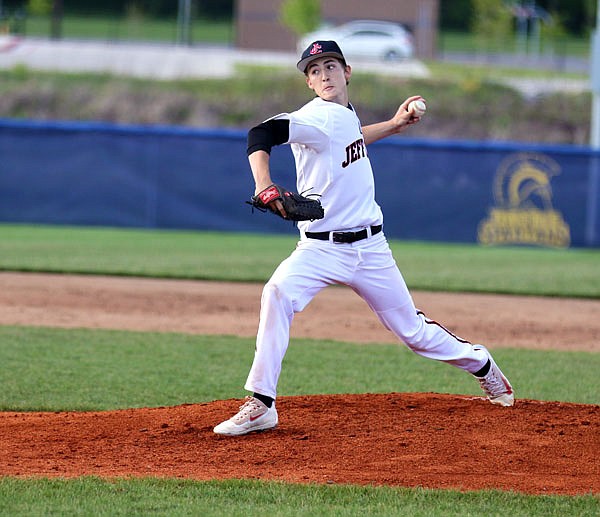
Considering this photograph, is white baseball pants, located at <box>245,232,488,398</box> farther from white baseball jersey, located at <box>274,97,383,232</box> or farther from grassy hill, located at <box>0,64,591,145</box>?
grassy hill, located at <box>0,64,591,145</box>

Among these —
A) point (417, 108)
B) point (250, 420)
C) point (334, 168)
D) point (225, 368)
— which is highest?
point (417, 108)

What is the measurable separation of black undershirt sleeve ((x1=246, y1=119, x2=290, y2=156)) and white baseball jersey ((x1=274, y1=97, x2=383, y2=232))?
144mm

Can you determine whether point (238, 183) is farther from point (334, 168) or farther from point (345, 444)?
point (345, 444)

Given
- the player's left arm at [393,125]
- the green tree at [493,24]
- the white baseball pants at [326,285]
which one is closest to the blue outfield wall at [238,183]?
the player's left arm at [393,125]

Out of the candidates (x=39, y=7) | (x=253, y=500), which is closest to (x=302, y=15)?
(x=39, y=7)

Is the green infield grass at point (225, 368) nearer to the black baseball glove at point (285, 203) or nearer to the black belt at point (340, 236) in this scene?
the black baseball glove at point (285, 203)

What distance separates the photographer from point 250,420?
192 inches

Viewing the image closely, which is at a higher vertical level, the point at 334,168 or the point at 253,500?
the point at 334,168

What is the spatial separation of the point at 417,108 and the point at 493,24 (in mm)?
40012

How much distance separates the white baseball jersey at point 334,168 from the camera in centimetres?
483

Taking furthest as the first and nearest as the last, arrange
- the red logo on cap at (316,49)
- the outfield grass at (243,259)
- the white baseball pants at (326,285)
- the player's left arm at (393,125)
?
the outfield grass at (243,259) < the player's left arm at (393,125) < the red logo on cap at (316,49) < the white baseball pants at (326,285)

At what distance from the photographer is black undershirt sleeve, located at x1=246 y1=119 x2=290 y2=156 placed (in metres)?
4.59

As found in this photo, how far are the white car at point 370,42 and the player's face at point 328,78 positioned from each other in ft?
113

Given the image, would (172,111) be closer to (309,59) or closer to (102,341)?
(102,341)
